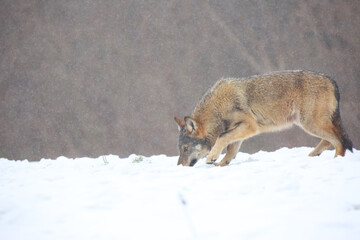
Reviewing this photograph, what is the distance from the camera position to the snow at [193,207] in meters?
1.75

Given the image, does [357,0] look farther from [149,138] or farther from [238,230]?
[238,230]

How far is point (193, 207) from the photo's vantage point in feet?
7.14

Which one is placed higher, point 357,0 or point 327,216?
point 357,0

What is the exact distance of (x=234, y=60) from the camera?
282 inches

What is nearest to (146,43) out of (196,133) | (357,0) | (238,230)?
(196,133)

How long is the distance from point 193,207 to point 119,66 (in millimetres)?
5485

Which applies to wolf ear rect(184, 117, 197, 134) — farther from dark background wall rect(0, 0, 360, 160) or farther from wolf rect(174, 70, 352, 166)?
dark background wall rect(0, 0, 360, 160)

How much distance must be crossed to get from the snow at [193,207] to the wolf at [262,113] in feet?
4.94

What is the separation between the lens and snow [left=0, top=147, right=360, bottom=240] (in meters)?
1.75

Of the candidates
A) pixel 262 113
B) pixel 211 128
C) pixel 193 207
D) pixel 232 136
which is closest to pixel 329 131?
pixel 262 113

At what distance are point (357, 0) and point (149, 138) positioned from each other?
516 centimetres

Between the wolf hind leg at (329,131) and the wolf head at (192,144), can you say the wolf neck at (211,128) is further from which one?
the wolf hind leg at (329,131)

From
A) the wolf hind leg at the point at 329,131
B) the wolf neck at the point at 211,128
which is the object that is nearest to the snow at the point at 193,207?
the wolf hind leg at the point at 329,131

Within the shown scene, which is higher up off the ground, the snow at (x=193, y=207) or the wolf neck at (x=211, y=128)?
the snow at (x=193, y=207)
